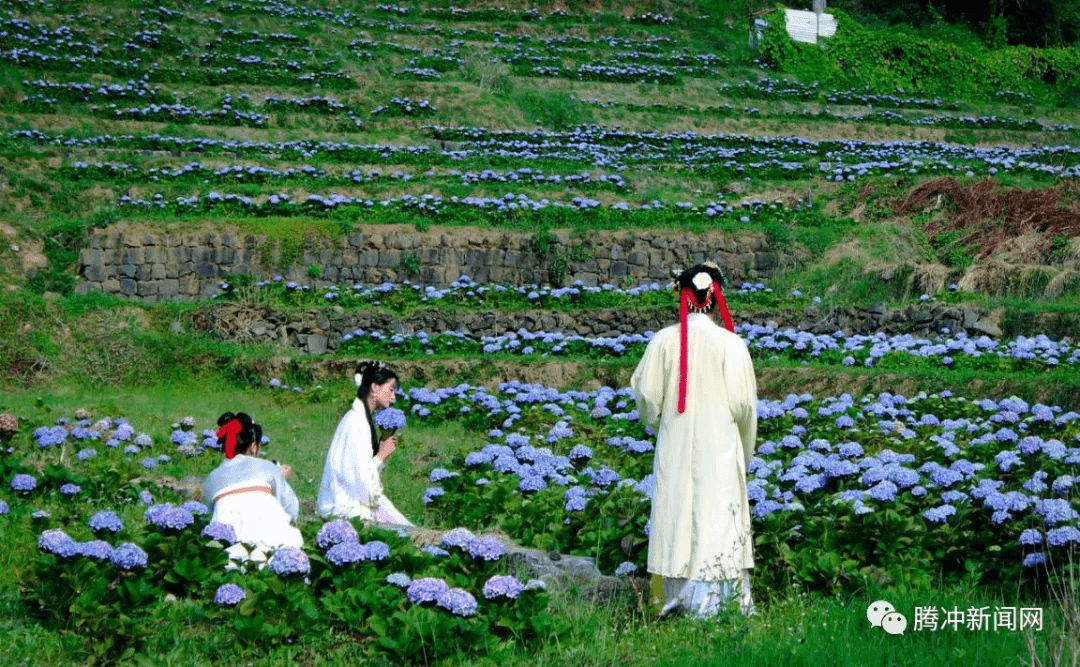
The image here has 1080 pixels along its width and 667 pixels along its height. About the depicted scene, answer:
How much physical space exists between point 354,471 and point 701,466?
247 cm

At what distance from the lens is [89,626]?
238 inches

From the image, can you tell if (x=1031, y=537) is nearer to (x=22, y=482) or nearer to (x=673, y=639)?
(x=673, y=639)

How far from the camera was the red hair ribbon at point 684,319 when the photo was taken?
724 cm

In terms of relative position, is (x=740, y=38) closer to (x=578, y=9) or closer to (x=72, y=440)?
(x=578, y=9)

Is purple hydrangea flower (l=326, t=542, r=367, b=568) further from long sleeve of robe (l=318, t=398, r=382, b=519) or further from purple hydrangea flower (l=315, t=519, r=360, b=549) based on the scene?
long sleeve of robe (l=318, t=398, r=382, b=519)

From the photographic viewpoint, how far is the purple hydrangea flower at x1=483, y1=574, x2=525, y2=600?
6266mm

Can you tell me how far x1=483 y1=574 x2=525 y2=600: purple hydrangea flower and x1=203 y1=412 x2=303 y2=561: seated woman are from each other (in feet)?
4.96

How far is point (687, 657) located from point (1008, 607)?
1.68m

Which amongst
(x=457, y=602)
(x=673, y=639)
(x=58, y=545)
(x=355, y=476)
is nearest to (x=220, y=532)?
(x=58, y=545)

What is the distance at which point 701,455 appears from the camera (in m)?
7.22

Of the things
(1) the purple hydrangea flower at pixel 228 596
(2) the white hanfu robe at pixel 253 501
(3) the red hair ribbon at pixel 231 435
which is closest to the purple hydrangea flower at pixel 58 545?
(1) the purple hydrangea flower at pixel 228 596

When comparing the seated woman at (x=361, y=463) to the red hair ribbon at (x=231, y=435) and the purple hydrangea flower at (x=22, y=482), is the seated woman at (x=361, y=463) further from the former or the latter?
the purple hydrangea flower at (x=22, y=482)

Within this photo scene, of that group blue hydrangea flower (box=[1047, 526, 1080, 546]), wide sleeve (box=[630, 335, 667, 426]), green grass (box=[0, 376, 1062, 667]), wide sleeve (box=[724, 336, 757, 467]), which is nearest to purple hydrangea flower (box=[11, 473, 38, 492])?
green grass (box=[0, 376, 1062, 667])

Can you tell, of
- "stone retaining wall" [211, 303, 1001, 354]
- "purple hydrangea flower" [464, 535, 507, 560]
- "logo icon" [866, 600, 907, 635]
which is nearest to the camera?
"logo icon" [866, 600, 907, 635]
